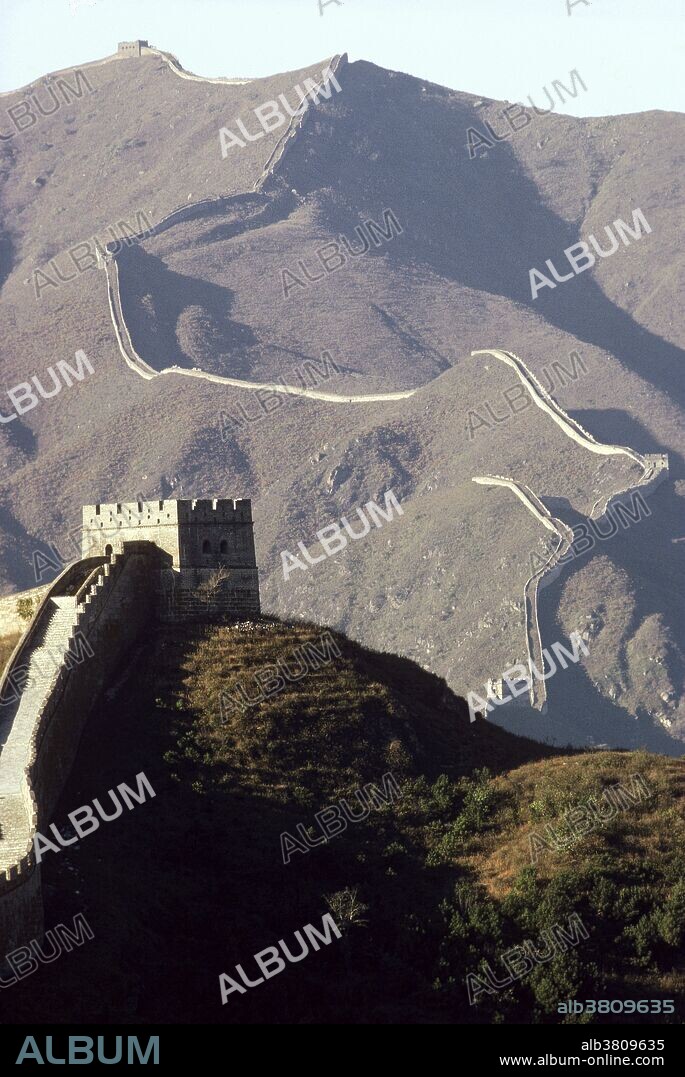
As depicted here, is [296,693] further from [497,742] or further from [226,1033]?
[226,1033]

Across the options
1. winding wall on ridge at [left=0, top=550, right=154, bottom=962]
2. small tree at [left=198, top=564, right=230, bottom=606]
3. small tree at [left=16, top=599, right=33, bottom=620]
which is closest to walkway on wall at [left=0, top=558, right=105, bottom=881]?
winding wall on ridge at [left=0, top=550, right=154, bottom=962]

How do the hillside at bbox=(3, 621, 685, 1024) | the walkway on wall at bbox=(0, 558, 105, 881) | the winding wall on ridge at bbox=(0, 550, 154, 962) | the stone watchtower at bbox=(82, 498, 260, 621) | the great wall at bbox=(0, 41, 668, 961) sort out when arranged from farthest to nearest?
the stone watchtower at bbox=(82, 498, 260, 621), the hillside at bbox=(3, 621, 685, 1024), the walkway on wall at bbox=(0, 558, 105, 881), the great wall at bbox=(0, 41, 668, 961), the winding wall on ridge at bbox=(0, 550, 154, 962)

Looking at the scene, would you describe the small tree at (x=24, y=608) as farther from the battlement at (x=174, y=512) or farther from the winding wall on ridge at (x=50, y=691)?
the battlement at (x=174, y=512)

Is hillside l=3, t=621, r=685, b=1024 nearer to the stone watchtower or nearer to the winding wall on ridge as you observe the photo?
the winding wall on ridge

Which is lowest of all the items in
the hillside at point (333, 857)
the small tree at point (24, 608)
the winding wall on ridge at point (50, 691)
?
the hillside at point (333, 857)

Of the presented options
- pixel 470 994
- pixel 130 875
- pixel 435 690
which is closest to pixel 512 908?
pixel 470 994

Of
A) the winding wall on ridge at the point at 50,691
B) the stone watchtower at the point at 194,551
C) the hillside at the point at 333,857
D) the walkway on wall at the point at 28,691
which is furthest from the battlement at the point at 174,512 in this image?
the hillside at the point at 333,857

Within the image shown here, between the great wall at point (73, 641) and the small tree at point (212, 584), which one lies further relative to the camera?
the small tree at point (212, 584)
